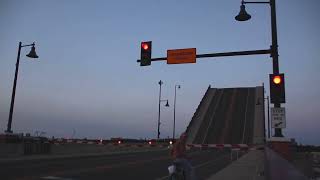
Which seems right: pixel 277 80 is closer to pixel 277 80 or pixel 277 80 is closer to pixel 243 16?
pixel 277 80

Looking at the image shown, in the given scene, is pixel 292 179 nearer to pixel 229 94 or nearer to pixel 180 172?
pixel 180 172

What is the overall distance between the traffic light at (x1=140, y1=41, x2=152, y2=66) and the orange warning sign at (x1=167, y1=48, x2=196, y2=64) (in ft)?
3.19

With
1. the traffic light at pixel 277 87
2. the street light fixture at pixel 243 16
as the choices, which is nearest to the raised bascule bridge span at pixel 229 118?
the street light fixture at pixel 243 16

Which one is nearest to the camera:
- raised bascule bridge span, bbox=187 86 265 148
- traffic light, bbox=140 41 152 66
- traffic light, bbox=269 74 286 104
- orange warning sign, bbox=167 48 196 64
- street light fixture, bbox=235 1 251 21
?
traffic light, bbox=269 74 286 104

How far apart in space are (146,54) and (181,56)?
169cm

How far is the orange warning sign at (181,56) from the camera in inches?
794

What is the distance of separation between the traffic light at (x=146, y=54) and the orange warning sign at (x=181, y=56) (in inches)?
38.3

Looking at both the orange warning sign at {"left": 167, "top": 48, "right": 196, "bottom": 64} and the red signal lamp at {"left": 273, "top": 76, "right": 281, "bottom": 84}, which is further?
the orange warning sign at {"left": 167, "top": 48, "right": 196, "bottom": 64}

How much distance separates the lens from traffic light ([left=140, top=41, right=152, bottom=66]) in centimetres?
2047

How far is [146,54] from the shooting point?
2053 cm

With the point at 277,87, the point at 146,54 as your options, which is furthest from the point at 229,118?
the point at 277,87

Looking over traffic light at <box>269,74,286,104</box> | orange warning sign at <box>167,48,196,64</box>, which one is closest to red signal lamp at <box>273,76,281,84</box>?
traffic light at <box>269,74,286,104</box>

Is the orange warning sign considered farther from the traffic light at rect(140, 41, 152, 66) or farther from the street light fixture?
the street light fixture

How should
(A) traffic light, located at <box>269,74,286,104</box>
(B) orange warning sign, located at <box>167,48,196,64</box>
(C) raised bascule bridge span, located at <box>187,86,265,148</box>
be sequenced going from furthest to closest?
(C) raised bascule bridge span, located at <box>187,86,265,148</box>
(B) orange warning sign, located at <box>167,48,196,64</box>
(A) traffic light, located at <box>269,74,286,104</box>
